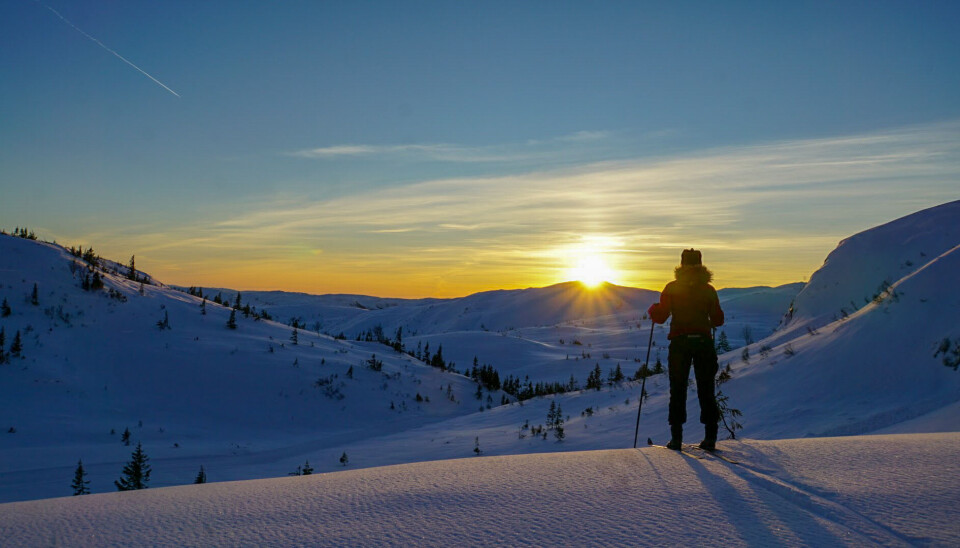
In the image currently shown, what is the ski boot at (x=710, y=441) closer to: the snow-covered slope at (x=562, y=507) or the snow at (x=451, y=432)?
the snow at (x=451, y=432)

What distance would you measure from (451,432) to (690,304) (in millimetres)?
8237

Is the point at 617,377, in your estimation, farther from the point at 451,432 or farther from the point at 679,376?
the point at 679,376

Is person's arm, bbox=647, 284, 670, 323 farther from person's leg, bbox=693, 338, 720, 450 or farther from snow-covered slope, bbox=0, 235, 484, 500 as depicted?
snow-covered slope, bbox=0, 235, 484, 500

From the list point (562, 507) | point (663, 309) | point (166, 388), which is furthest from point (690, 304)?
point (166, 388)

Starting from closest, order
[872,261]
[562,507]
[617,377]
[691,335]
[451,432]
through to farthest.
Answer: [562,507], [691,335], [451,432], [872,261], [617,377]

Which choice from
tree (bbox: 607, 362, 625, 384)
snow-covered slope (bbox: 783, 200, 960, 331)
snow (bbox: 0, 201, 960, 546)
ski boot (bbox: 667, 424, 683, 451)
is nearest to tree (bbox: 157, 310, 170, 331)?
snow (bbox: 0, 201, 960, 546)

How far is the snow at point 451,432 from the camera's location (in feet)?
9.07

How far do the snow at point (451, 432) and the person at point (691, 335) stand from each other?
0.54 m

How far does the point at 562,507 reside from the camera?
2920 mm

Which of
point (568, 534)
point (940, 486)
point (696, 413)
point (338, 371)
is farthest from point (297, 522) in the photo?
point (338, 371)

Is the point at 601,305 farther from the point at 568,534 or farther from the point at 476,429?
the point at 568,534

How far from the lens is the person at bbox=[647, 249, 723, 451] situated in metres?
5.10

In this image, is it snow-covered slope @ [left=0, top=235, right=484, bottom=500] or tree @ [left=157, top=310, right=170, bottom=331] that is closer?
snow-covered slope @ [left=0, top=235, right=484, bottom=500]

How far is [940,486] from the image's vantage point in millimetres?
3117
